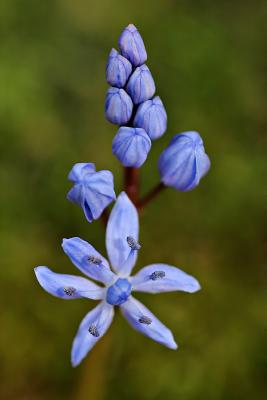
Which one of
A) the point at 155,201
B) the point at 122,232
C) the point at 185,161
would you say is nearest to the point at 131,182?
the point at 122,232

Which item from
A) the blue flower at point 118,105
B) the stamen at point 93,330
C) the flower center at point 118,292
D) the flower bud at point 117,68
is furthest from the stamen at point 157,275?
the flower bud at point 117,68

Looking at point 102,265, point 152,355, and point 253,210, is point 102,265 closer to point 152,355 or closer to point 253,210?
point 152,355

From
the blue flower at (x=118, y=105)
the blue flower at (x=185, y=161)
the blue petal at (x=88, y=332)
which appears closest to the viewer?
the blue flower at (x=118, y=105)

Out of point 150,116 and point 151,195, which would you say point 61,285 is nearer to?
point 151,195

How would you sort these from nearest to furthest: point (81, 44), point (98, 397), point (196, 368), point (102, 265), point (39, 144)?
1. point (102, 265)
2. point (98, 397)
3. point (196, 368)
4. point (39, 144)
5. point (81, 44)

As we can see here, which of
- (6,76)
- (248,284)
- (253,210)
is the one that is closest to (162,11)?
(6,76)

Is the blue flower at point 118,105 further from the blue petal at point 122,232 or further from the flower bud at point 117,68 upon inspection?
the blue petal at point 122,232
